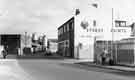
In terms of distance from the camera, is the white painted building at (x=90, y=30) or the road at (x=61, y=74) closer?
the road at (x=61, y=74)

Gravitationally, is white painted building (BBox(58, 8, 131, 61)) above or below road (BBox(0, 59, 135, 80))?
above

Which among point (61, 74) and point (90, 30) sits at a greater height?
point (90, 30)

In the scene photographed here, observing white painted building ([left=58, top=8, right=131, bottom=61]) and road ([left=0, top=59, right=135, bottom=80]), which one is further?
white painted building ([left=58, top=8, right=131, bottom=61])

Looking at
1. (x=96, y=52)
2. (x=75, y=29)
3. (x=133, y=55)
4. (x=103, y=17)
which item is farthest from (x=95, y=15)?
(x=133, y=55)

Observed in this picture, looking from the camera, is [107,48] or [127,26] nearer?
[107,48]

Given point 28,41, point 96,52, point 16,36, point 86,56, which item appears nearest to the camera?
point 96,52

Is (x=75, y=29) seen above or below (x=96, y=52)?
above

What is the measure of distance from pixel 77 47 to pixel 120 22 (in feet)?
33.6

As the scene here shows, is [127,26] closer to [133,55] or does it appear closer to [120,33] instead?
[120,33]

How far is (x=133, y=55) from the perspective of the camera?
26078 mm

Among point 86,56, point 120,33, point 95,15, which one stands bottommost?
point 86,56

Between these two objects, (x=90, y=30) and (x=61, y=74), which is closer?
(x=61, y=74)

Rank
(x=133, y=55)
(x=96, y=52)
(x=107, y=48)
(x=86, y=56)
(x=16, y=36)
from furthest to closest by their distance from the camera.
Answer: (x=16, y=36) → (x=86, y=56) → (x=96, y=52) → (x=107, y=48) → (x=133, y=55)

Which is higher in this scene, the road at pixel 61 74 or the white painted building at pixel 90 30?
the white painted building at pixel 90 30
